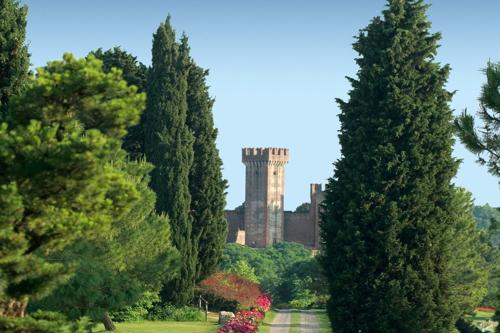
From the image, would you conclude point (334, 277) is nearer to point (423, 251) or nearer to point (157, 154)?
point (423, 251)

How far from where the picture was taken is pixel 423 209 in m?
39.4

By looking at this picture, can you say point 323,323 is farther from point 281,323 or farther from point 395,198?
point 395,198

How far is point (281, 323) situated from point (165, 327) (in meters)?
11.6

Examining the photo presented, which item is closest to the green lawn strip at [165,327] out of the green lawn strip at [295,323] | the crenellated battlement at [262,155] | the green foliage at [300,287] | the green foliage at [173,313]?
the green foliage at [173,313]

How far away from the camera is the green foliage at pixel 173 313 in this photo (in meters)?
51.6

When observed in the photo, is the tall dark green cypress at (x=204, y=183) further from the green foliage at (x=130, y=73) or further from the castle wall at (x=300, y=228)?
the castle wall at (x=300, y=228)

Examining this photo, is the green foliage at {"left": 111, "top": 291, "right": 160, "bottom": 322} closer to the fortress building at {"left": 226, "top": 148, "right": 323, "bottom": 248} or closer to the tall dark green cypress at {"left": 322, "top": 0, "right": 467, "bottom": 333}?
the tall dark green cypress at {"left": 322, "top": 0, "right": 467, "bottom": 333}

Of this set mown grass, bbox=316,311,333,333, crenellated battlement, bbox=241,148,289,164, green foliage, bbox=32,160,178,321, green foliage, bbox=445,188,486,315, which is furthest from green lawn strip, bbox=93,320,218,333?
crenellated battlement, bbox=241,148,289,164

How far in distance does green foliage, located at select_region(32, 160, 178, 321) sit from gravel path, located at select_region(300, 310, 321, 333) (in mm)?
10716

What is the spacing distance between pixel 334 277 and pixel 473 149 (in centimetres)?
1107

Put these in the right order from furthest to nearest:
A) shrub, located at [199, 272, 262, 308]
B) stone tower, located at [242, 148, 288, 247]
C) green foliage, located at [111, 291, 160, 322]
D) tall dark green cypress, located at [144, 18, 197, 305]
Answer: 1. stone tower, located at [242, 148, 288, 247]
2. shrub, located at [199, 272, 262, 308]
3. tall dark green cypress, located at [144, 18, 197, 305]
4. green foliage, located at [111, 291, 160, 322]

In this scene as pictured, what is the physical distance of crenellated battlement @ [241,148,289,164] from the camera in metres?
143

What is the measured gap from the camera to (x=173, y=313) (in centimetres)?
5166

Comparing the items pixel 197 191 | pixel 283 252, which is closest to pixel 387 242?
pixel 197 191
